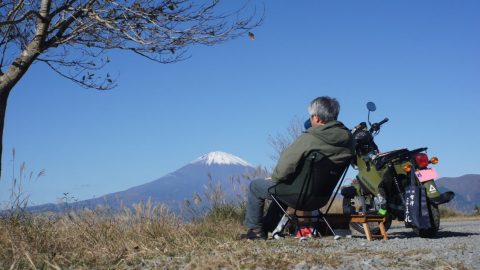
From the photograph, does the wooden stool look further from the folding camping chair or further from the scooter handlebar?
the scooter handlebar

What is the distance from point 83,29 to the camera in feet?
27.9

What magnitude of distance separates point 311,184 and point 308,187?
46 mm

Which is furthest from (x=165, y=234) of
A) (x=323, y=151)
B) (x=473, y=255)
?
(x=473, y=255)

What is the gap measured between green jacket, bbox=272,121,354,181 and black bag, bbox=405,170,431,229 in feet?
4.12

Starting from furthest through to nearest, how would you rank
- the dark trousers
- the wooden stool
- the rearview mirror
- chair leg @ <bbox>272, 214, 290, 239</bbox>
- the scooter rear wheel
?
the rearview mirror → the scooter rear wheel → the wooden stool → chair leg @ <bbox>272, 214, 290, 239</bbox> → the dark trousers

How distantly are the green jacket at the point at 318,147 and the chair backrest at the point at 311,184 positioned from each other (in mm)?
70

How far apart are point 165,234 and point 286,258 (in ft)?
7.22

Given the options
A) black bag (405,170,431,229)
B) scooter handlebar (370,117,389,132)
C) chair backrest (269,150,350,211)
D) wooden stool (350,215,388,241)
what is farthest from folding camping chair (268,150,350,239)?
scooter handlebar (370,117,389,132)

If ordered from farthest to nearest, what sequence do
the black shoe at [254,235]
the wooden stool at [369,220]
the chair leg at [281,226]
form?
1. the wooden stool at [369,220]
2. the chair leg at [281,226]
3. the black shoe at [254,235]

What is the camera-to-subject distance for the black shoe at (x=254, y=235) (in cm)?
631

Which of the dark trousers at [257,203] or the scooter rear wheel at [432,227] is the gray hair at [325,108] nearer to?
the dark trousers at [257,203]

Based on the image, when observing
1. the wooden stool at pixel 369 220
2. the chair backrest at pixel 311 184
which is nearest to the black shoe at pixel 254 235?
the chair backrest at pixel 311 184

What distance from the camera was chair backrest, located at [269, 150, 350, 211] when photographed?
616 cm

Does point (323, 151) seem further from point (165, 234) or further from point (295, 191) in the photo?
point (165, 234)
